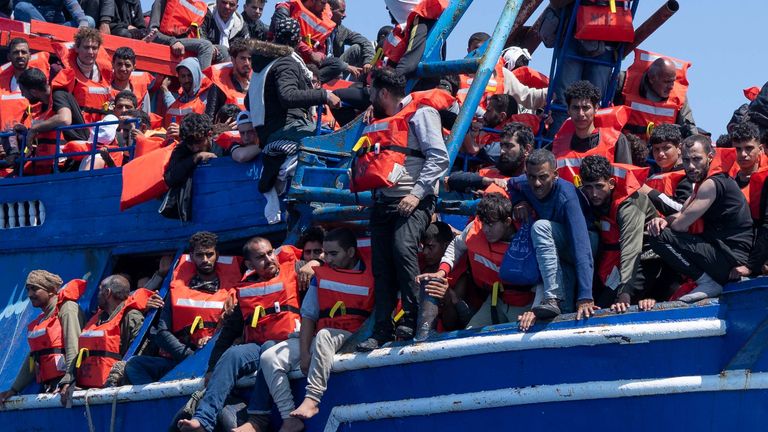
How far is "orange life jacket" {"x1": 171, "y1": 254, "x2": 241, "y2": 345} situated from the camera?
462 inches

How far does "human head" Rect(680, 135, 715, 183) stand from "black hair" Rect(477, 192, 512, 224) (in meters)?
1.22

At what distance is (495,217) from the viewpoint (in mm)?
10062

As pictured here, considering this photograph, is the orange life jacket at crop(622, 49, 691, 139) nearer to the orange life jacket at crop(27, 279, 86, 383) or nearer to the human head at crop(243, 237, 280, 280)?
the human head at crop(243, 237, 280, 280)

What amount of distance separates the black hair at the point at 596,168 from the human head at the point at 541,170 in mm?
243

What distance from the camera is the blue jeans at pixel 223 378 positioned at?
1059 cm

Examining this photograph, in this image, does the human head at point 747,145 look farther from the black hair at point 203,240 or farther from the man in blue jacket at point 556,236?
the black hair at point 203,240

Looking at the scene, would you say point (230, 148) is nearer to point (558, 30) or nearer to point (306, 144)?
point (306, 144)

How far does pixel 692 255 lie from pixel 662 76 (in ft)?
11.2

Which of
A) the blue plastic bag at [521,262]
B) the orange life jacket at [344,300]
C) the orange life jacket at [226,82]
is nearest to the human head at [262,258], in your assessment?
the orange life jacket at [344,300]

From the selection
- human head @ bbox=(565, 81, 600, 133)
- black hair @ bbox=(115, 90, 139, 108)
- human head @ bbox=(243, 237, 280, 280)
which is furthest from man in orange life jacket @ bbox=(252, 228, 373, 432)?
black hair @ bbox=(115, 90, 139, 108)

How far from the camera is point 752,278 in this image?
28.9 feet

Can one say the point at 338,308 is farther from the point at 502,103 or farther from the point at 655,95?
the point at 655,95

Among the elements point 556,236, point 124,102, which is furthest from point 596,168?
point 124,102

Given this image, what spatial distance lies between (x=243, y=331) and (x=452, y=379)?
207 centimetres
